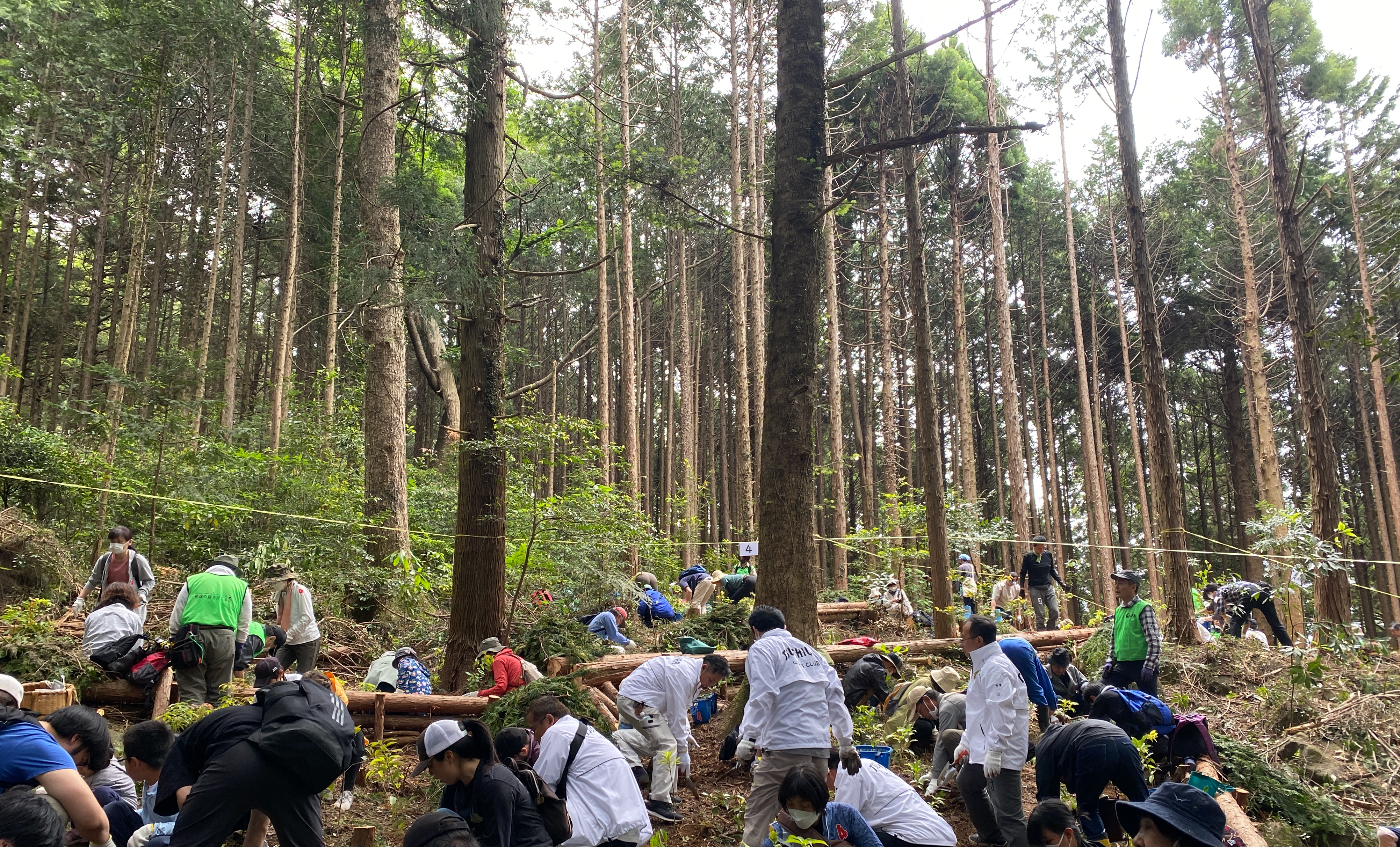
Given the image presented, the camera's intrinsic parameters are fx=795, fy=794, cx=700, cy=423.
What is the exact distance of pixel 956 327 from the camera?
66.4 feet

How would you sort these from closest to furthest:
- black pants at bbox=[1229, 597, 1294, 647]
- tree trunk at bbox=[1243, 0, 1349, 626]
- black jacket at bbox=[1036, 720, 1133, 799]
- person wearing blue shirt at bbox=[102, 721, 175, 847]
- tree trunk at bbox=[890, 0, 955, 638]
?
1. person wearing blue shirt at bbox=[102, 721, 175, 847]
2. black jacket at bbox=[1036, 720, 1133, 799]
3. black pants at bbox=[1229, 597, 1294, 647]
4. tree trunk at bbox=[1243, 0, 1349, 626]
5. tree trunk at bbox=[890, 0, 955, 638]

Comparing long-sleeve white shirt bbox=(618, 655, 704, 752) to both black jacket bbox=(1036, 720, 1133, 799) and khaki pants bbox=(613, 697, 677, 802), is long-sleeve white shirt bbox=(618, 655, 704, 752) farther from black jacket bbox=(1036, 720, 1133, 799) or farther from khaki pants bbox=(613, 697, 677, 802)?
black jacket bbox=(1036, 720, 1133, 799)

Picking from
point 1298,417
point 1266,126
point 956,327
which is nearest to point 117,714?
point 1266,126

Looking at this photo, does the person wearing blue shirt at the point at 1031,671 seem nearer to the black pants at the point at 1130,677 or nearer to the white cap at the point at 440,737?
the black pants at the point at 1130,677

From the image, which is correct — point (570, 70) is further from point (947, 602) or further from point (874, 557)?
point (947, 602)

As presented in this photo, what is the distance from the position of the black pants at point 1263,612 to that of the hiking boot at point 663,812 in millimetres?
7714

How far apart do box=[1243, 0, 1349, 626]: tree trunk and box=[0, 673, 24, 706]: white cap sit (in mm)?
12222

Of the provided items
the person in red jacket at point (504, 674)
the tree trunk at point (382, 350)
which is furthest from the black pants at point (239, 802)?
the tree trunk at point (382, 350)

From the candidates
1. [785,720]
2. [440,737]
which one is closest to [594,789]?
[440,737]

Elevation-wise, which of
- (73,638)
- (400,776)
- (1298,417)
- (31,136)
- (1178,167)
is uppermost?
(1178,167)

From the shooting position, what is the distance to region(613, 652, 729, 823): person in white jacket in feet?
20.3

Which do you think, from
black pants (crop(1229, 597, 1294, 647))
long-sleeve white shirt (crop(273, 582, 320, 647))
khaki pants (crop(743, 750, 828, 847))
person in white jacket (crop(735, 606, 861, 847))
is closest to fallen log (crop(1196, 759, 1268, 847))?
person in white jacket (crop(735, 606, 861, 847))

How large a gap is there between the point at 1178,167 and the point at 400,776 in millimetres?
30315

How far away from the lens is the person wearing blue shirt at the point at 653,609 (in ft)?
40.5
